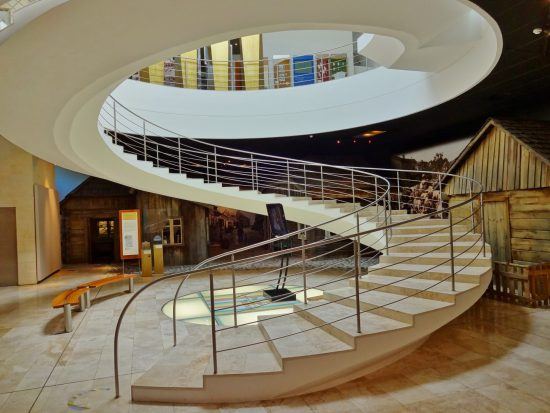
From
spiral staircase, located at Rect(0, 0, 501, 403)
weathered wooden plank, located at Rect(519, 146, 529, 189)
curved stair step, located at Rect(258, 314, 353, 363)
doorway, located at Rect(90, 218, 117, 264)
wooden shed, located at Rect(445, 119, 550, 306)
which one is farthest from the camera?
doorway, located at Rect(90, 218, 117, 264)

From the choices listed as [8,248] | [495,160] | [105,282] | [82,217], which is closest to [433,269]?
[495,160]

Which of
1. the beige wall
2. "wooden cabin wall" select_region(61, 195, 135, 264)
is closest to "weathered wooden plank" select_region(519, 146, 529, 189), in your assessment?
the beige wall

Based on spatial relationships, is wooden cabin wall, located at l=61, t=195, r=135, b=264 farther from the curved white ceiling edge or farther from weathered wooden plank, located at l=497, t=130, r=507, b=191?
weathered wooden plank, located at l=497, t=130, r=507, b=191

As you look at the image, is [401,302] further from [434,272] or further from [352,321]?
[434,272]

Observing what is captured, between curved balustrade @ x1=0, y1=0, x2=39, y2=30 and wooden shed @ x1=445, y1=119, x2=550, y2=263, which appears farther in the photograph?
wooden shed @ x1=445, y1=119, x2=550, y2=263

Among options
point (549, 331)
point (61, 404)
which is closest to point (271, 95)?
point (549, 331)

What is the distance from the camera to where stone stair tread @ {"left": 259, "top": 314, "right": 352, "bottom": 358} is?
3400 millimetres

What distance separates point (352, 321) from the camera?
3889 millimetres

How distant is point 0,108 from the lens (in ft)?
16.2

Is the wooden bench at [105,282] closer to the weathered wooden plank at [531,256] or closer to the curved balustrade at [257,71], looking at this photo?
the curved balustrade at [257,71]

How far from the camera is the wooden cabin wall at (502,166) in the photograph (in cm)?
655

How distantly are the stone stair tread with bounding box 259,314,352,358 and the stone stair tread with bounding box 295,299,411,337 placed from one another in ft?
0.40

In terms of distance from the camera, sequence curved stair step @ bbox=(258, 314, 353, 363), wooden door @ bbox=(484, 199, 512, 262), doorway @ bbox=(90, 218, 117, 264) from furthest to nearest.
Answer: doorway @ bbox=(90, 218, 117, 264)
wooden door @ bbox=(484, 199, 512, 262)
curved stair step @ bbox=(258, 314, 353, 363)

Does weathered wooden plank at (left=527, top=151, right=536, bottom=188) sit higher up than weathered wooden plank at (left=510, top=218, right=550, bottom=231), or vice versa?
weathered wooden plank at (left=527, top=151, right=536, bottom=188)
